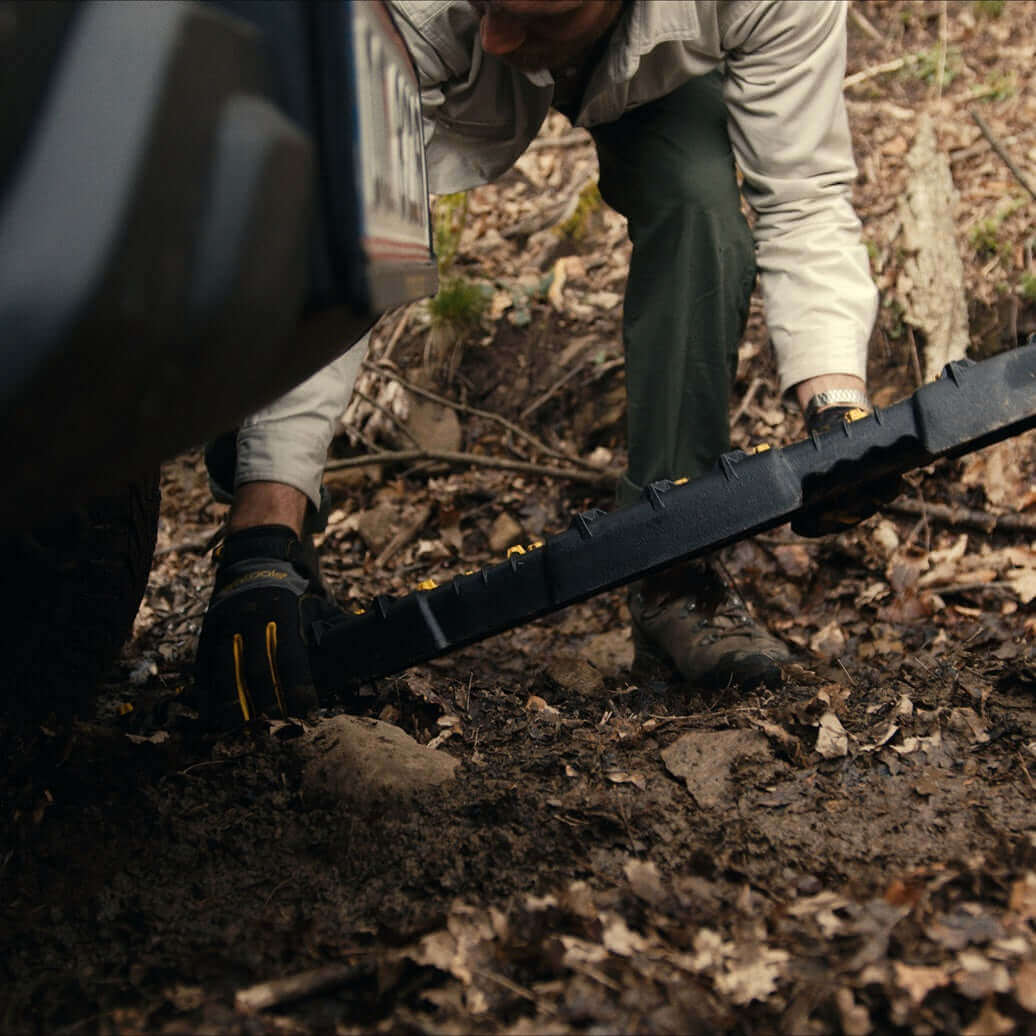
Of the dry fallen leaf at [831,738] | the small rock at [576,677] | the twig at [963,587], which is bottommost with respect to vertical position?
the dry fallen leaf at [831,738]

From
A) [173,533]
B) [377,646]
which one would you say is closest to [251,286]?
[377,646]

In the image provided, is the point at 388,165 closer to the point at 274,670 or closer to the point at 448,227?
the point at 274,670

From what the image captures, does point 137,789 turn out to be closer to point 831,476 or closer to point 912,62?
point 831,476

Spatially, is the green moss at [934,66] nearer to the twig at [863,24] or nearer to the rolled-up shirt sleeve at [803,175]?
the twig at [863,24]

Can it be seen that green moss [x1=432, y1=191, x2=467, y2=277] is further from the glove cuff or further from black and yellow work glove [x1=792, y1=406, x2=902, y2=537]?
black and yellow work glove [x1=792, y1=406, x2=902, y2=537]

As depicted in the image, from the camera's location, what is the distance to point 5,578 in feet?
5.28

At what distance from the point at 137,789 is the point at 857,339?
180 centimetres

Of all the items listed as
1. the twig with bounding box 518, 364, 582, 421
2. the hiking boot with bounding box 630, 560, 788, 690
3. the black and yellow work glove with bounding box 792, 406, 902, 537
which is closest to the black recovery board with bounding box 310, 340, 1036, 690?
the black and yellow work glove with bounding box 792, 406, 902, 537

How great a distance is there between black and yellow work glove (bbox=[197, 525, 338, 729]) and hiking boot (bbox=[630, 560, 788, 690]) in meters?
0.83

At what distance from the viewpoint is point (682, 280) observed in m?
2.45

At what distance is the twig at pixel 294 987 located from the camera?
3.42 feet

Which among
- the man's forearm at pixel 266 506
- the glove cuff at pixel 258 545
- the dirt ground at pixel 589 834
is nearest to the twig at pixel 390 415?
the dirt ground at pixel 589 834

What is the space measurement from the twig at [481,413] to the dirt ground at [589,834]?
72cm

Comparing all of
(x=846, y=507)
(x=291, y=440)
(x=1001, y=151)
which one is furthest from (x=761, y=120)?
(x=1001, y=151)
